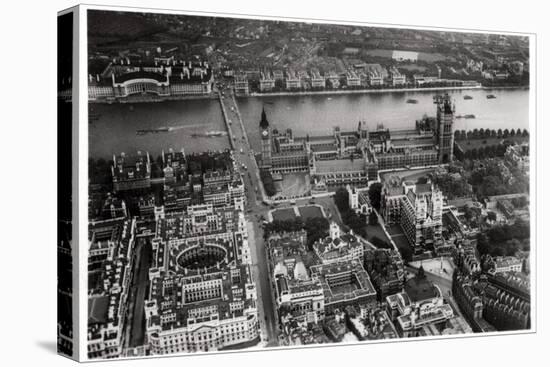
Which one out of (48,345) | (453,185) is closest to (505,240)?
(453,185)

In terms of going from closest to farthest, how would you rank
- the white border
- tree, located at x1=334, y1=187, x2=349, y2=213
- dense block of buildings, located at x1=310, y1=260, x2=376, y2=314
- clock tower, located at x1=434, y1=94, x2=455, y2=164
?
the white border → dense block of buildings, located at x1=310, y1=260, x2=376, y2=314 → tree, located at x1=334, y1=187, x2=349, y2=213 → clock tower, located at x1=434, y1=94, x2=455, y2=164

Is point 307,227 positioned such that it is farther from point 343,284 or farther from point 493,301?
point 493,301

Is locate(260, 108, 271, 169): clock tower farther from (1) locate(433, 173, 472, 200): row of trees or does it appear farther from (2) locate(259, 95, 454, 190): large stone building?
(1) locate(433, 173, 472, 200): row of trees

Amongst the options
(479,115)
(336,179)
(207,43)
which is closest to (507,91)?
(479,115)

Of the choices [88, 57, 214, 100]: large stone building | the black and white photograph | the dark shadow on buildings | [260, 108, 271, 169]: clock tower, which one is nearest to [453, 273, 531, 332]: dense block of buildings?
the black and white photograph

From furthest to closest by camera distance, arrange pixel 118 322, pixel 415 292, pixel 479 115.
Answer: pixel 479 115
pixel 415 292
pixel 118 322

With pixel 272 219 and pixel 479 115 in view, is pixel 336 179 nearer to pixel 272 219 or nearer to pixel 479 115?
pixel 272 219

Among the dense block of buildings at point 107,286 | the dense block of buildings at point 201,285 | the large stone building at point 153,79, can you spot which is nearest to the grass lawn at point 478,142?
the dense block of buildings at point 201,285

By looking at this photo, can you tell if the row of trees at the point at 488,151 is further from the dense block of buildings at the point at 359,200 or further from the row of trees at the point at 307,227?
the row of trees at the point at 307,227
